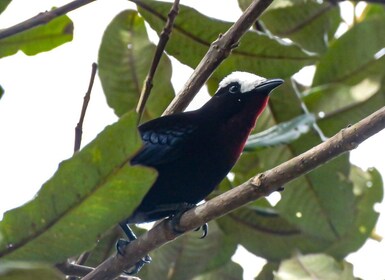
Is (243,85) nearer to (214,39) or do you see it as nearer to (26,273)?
(214,39)

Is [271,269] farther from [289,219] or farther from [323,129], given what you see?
[323,129]

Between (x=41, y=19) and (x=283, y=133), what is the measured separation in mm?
1115

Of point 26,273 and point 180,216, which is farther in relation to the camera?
point 180,216

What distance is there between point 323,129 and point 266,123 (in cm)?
20

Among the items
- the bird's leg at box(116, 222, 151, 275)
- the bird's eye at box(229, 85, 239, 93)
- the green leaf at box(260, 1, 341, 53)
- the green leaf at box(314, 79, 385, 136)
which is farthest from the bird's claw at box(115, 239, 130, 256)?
the green leaf at box(260, 1, 341, 53)

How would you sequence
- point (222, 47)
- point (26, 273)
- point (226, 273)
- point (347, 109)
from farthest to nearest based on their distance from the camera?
1. point (347, 109)
2. point (226, 273)
3. point (222, 47)
4. point (26, 273)

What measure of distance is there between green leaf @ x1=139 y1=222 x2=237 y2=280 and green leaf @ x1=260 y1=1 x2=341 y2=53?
82 centimetres

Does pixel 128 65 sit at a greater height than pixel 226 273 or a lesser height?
greater

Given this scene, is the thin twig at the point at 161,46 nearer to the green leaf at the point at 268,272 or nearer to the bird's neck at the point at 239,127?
the bird's neck at the point at 239,127

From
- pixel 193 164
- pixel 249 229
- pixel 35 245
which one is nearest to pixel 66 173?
pixel 35 245

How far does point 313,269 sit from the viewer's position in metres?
2.77

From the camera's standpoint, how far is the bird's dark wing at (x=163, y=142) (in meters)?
2.62

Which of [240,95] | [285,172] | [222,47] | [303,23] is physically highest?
[303,23]

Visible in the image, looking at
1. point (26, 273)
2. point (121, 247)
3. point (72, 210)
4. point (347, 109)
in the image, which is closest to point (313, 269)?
point (347, 109)
